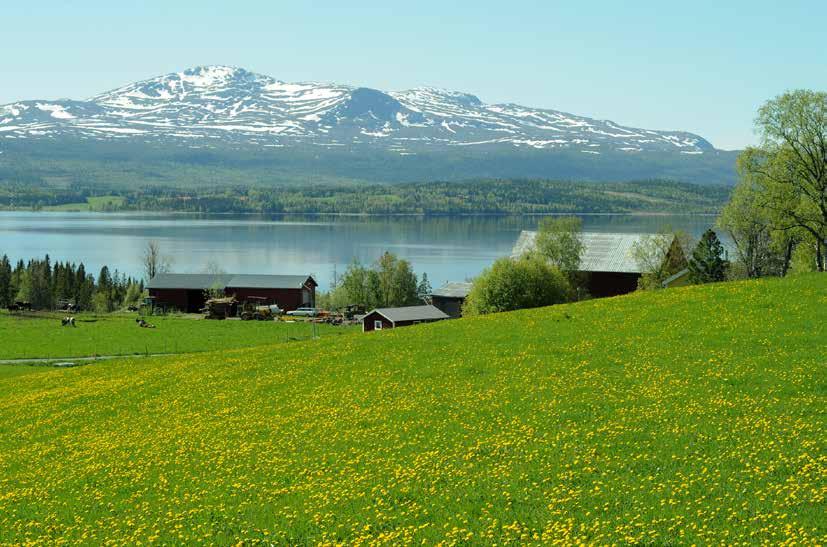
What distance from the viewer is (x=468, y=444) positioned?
21.7 m

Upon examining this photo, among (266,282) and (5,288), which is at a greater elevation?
(266,282)

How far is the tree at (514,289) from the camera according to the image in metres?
80.3

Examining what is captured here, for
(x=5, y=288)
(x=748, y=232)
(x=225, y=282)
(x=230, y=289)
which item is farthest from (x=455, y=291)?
(x=5, y=288)

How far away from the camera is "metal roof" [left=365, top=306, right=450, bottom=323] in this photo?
91188mm

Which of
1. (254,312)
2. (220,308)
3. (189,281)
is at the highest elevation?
(189,281)

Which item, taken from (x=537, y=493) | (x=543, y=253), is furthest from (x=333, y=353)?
(x=543, y=253)

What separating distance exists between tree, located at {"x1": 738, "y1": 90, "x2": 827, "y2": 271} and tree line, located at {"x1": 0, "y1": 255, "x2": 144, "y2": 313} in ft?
344

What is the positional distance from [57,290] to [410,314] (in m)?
86.4

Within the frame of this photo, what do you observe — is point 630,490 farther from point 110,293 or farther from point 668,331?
point 110,293

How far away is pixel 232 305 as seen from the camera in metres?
115

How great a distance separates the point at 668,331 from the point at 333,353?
48.2ft

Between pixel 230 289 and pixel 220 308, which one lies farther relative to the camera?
pixel 230 289

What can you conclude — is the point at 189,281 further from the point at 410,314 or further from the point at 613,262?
the point at 613,262

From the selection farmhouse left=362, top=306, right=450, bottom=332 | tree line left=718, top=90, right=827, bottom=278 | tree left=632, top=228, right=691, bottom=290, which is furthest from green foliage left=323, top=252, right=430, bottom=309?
tree line left=718, top=90, right=827, bottom=278
